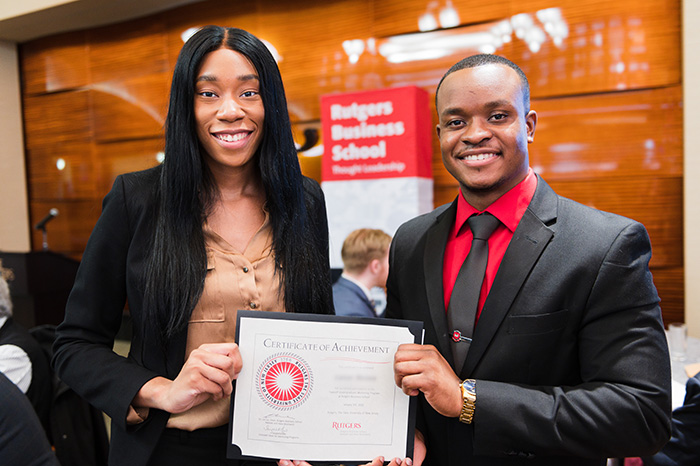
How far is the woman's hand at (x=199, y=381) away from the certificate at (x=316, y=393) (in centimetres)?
6

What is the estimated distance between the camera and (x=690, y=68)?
4055 mm

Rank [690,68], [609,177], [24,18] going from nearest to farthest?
[690,68] → [609,177] → [24,18]

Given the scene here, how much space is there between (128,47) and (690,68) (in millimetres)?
5975

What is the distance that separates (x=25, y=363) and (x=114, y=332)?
1432mm

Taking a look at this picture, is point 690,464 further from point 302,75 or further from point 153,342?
point 302,75

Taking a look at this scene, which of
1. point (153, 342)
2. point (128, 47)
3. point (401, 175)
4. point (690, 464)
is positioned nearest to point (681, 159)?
point (401, 175)

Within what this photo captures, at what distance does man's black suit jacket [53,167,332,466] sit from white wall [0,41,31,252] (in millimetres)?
7115

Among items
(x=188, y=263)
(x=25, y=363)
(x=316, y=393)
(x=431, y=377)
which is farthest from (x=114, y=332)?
(x=25, y=363)

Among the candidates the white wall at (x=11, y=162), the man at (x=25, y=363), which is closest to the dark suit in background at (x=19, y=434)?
the man at (x=25, y=363)

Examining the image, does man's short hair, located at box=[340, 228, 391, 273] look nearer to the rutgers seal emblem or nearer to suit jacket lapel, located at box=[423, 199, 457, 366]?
suit jacket lapel, located at box=[423, 199, 457, 366]

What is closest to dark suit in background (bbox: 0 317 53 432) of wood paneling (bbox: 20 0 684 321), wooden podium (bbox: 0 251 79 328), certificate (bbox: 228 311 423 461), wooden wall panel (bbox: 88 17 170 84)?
wood paneling (bbox: 20 0 684 321)

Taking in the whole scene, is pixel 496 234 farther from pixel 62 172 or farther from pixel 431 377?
pixel 62 172

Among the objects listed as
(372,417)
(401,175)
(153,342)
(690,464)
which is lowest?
(690,464)

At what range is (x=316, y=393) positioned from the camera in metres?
1.28
